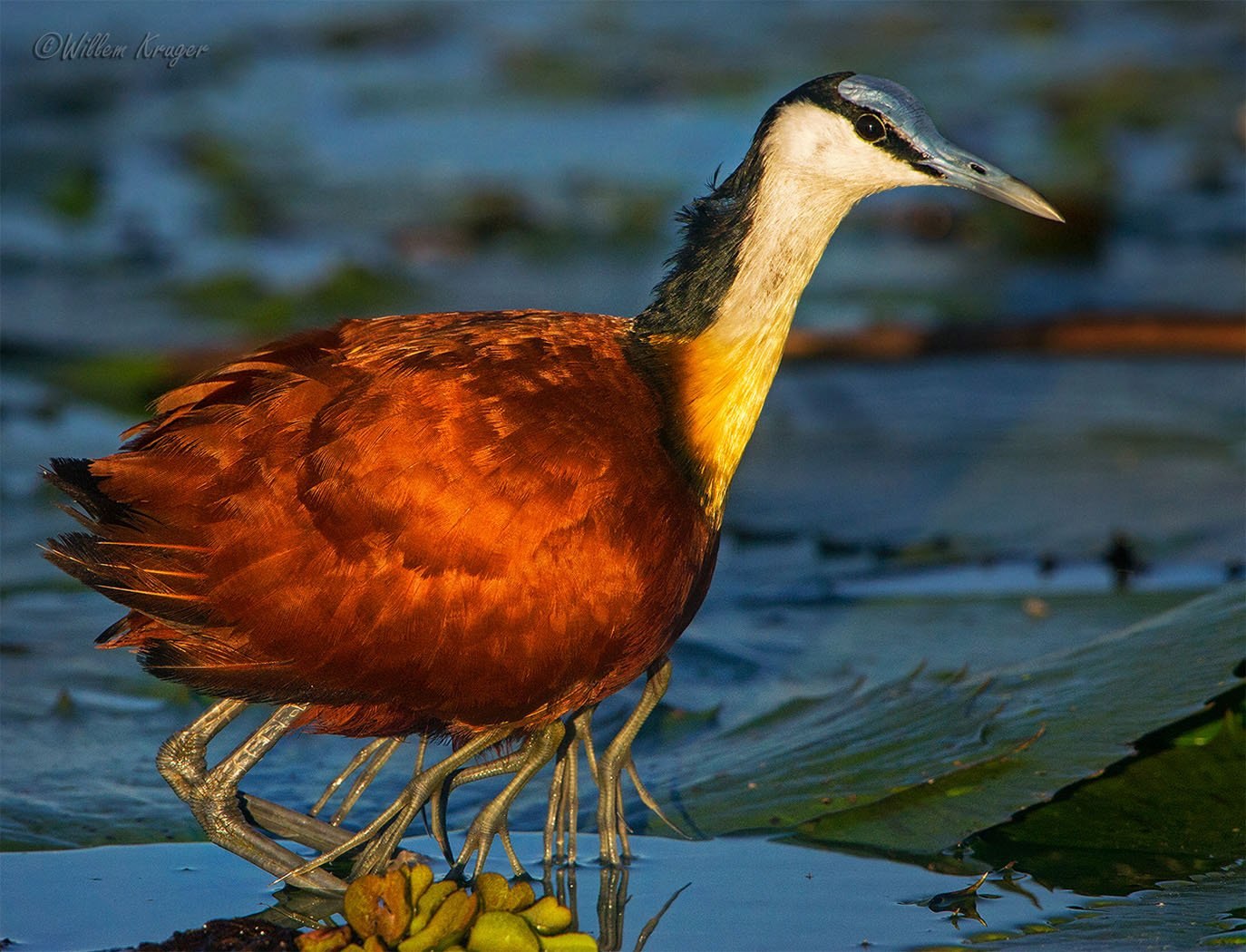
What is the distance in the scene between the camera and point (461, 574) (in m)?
3.99

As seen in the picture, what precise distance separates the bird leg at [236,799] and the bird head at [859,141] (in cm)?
185

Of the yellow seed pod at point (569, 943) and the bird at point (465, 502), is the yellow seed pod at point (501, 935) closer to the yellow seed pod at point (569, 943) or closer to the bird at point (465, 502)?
the yellow seed pod at point (569, 943)

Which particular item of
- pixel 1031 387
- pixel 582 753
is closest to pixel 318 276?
pixel 1031 387

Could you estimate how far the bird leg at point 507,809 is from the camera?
4.27 metres

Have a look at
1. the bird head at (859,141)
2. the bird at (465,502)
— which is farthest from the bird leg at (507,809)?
the bird head at (859,141)

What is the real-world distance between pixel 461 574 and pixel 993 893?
1.53 metres

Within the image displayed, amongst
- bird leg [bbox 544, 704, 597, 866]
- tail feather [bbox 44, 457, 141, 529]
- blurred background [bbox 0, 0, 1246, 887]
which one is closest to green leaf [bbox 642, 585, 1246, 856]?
bird leg [bbox 544, 704, 597, 866]

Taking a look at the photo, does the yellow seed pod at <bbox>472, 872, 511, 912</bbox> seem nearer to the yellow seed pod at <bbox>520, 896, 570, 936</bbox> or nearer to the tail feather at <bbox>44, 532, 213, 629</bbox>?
the yellow seed pod at <bbox>520, 896, 570, 936</bbox>

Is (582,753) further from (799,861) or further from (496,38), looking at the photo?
(496,38)

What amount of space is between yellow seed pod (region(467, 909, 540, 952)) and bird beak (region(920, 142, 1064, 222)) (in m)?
2.08

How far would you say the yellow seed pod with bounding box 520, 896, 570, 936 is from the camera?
3.72 metres

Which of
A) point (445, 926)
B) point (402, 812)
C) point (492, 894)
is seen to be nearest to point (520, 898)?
point (492, 894)

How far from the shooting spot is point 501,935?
364 centimetres

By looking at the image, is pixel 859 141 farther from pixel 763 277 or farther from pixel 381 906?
pixel 381 906
